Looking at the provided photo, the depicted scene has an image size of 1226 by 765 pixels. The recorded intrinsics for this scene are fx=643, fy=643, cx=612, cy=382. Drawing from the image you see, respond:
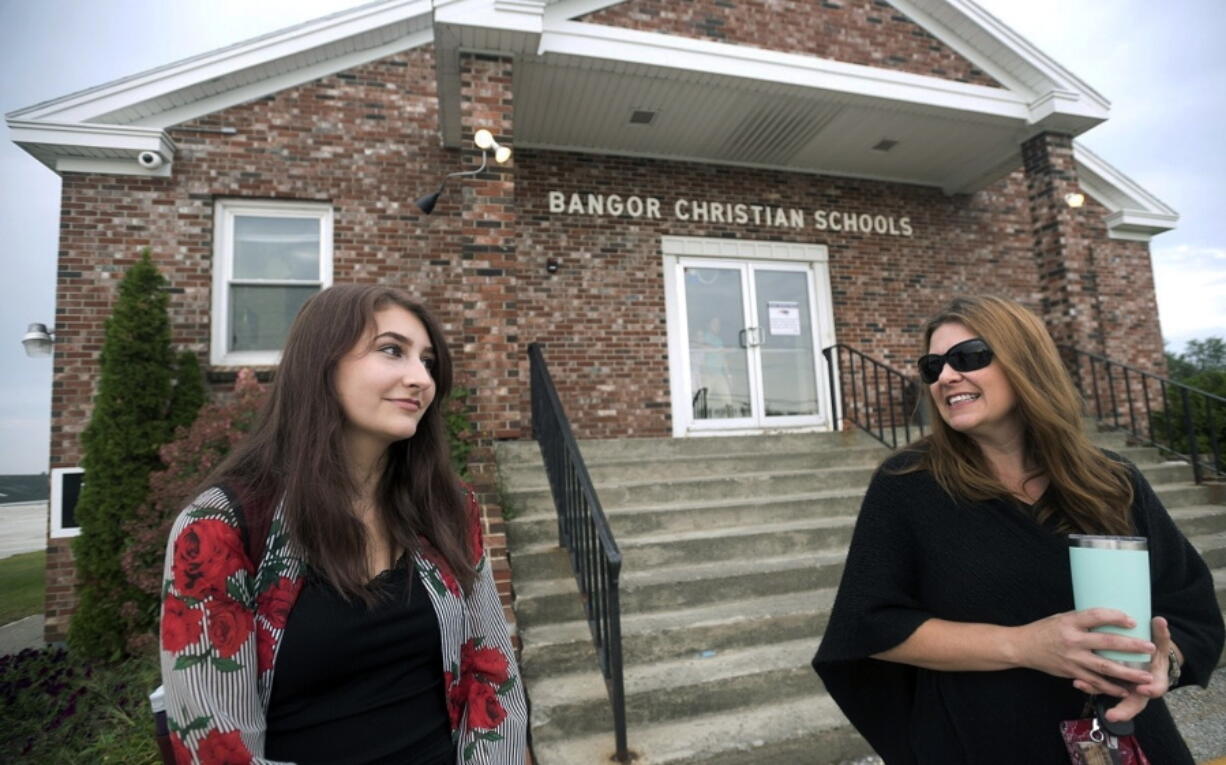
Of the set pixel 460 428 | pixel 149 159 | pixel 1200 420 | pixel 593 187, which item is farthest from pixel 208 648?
pixel 1200 420

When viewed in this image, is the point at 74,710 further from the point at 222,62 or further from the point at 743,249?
the point at 743,249

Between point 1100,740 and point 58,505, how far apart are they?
706cm

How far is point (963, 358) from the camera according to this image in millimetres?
1487

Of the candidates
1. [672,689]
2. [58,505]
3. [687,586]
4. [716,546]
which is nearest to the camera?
[672,689]

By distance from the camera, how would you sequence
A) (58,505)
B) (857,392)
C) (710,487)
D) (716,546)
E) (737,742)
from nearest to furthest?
(737,742)
(716,546)
(710,487)
(58,505)
(857,392)

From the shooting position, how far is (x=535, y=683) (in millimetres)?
3227

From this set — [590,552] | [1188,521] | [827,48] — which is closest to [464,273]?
[590,552]

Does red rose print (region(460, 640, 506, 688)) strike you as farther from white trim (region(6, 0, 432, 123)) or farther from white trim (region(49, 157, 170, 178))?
white trim (region(6, 0, 432, 123))

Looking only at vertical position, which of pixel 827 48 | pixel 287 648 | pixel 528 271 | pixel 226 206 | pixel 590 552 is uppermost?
pixel 827 48

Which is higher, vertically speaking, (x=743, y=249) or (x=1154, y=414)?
(x=743, y=249)

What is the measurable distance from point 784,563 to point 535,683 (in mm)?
1776

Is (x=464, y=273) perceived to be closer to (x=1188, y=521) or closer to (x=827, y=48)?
(x=827, y=48)

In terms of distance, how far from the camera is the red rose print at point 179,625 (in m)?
1.08

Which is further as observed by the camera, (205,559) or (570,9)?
(570,9)
